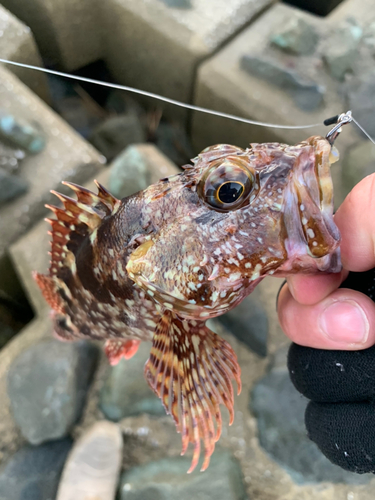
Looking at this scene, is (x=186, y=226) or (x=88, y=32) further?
(x=88, y=32)

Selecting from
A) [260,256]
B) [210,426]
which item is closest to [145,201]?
[260,256]

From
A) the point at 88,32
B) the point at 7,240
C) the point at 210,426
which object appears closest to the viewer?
the point at 210,426

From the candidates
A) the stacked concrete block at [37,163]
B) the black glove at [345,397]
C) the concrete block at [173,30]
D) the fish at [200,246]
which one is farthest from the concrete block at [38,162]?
the black glove at [345,397]

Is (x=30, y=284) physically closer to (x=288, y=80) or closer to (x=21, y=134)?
(x=21, y=134)

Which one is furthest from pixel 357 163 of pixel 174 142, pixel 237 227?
pixel 237 227

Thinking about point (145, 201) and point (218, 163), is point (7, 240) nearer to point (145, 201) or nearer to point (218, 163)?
point (145, 201)

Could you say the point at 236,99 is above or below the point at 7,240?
below

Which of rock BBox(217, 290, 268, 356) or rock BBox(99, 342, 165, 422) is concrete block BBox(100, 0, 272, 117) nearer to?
rock BBox(217, 290, 268, 356)
